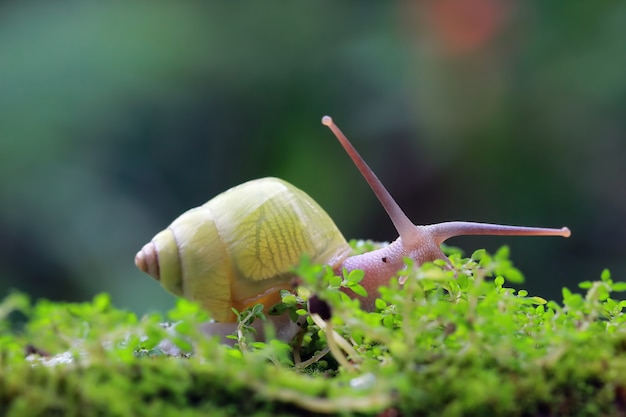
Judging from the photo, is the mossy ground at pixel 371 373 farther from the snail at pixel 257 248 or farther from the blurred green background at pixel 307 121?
the blurred green background at pixel 307 121

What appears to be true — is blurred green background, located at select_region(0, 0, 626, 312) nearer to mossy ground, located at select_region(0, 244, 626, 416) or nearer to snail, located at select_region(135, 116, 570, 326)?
snail, located at select_region(135, 116, 570, 326)

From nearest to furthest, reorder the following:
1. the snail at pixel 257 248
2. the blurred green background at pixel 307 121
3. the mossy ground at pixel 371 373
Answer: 1. the mossy ground at pixel 371 373
2. the snail at pixel 257 248
3. the blurred green background at pixel 307 121

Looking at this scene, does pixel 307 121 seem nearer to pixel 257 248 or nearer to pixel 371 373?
pixel 257 248

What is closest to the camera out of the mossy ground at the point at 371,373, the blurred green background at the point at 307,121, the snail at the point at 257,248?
the mossy ground at the point at 371,373

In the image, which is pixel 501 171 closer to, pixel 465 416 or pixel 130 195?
pixel 130 195

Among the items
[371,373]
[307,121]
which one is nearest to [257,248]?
[371,373]

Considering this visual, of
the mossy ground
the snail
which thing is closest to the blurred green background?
the snail

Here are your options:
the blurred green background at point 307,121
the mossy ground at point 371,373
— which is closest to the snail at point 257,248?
the mossy ground at point 371,373
